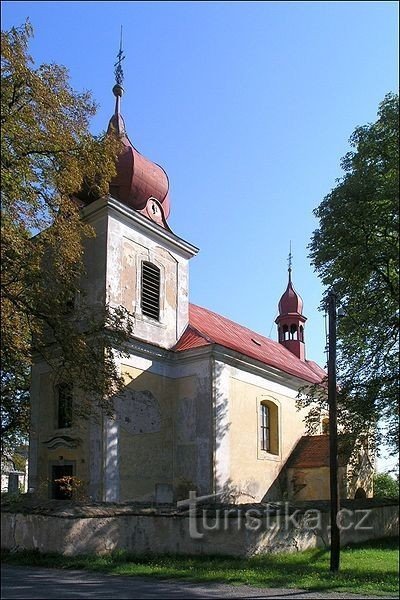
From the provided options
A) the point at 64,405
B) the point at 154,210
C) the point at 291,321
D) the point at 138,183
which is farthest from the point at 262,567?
the point at 291,321

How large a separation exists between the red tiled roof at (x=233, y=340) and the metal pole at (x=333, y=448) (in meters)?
7.64

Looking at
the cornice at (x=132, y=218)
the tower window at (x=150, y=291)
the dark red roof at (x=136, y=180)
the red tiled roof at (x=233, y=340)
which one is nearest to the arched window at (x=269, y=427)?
the red tiled roof at (x=233, y=340)

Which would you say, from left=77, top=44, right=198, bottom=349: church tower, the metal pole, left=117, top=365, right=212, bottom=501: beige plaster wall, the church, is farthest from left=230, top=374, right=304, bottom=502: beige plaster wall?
the metal pole

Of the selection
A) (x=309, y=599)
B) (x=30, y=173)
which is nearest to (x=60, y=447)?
(x=30, y=173)

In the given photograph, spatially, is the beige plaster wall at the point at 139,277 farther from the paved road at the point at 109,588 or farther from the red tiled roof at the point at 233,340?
the paved road at the point at 109,588

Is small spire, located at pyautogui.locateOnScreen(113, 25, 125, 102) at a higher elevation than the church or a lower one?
higher

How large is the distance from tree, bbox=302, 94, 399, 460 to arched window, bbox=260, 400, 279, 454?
757cm

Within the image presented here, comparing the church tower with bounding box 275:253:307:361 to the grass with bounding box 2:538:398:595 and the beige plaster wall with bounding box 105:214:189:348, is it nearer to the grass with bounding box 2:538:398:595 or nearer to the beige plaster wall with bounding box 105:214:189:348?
the beige plaster wall with bounding box 105:214:189:348

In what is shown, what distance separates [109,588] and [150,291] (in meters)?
12.5

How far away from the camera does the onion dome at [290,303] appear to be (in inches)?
1515

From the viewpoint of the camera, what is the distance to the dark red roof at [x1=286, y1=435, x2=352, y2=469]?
24.4 metres

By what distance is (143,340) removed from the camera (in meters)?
20.6

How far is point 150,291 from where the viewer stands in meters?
21.8

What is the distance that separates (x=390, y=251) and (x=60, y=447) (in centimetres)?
1141
